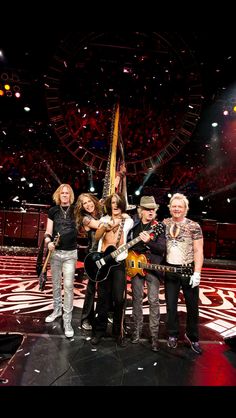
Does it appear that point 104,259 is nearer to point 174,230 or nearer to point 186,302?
point 174,230

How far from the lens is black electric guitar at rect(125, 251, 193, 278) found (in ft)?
11.7

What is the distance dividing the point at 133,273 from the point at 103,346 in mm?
967

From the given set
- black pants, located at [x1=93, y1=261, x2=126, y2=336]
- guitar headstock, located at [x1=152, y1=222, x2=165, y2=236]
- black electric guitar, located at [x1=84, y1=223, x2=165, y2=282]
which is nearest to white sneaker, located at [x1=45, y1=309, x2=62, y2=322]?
black pants, located at [x1=93, y1=261, x2=126, y2=336]

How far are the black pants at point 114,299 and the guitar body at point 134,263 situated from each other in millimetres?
116

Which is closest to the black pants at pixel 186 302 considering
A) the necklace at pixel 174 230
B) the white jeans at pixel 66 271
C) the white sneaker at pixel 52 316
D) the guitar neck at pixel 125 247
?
the necklace at pixel 174 230

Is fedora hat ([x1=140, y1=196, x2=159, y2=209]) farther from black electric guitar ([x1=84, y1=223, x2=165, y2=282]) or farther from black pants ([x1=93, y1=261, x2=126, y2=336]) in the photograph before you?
black pants ([x1=93, y1=261, x2=126, y2=336])

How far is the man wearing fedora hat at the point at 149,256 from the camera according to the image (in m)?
3.69

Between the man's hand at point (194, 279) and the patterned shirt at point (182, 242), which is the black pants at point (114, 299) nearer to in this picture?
the patterned shirt at point (182, 242)

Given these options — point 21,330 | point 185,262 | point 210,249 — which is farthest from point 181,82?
point 210,249

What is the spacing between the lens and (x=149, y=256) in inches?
151

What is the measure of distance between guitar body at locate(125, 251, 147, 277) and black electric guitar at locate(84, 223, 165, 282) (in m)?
0.20

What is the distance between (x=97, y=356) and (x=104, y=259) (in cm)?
111

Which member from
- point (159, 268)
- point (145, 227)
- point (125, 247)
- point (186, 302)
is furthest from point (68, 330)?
point (145, 227)
